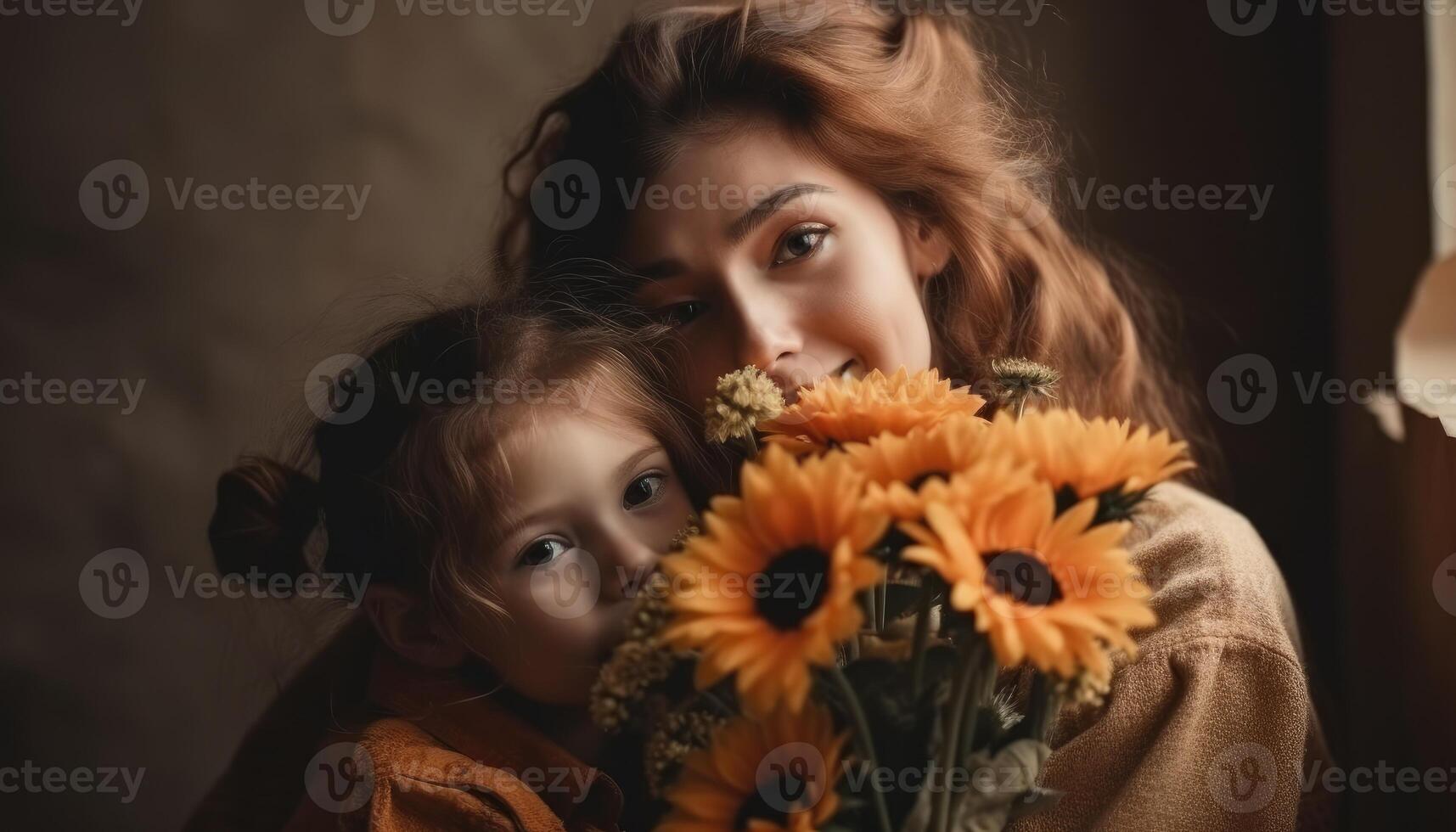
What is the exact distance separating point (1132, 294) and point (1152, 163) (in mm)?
162

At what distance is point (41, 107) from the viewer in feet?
4.30

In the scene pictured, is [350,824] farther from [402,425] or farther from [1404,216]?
[1404,216]

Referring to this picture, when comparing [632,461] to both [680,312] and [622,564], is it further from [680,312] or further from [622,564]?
[680,312]

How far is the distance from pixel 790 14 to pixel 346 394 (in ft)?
1.73

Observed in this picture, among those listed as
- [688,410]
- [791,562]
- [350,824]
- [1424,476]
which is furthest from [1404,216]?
[350,824]

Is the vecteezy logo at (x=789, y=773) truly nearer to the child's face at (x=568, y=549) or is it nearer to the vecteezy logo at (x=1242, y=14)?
the child's face at (x=568, y=549)

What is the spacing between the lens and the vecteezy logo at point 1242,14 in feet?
4.00

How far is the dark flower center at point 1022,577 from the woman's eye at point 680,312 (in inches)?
21.9

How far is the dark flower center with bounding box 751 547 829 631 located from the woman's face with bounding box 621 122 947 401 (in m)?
0.43

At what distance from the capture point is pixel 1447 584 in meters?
0.75

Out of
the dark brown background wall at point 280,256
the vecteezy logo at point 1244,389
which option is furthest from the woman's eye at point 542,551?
the vecteezy logo at point 1244,389

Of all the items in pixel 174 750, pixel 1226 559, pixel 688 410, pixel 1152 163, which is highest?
pixel 1152 163

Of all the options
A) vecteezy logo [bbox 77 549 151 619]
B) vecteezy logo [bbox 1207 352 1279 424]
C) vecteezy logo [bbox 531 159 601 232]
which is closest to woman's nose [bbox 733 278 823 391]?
vecteezy logo [bbox 531 159 601 232]

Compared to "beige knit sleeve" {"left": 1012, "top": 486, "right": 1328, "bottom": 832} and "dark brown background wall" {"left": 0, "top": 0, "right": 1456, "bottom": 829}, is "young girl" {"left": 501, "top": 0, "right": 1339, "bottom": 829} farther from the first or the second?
"dark brown background wall" {"left": 0, "top": 0, "right": 1456, "bottom": 829}
